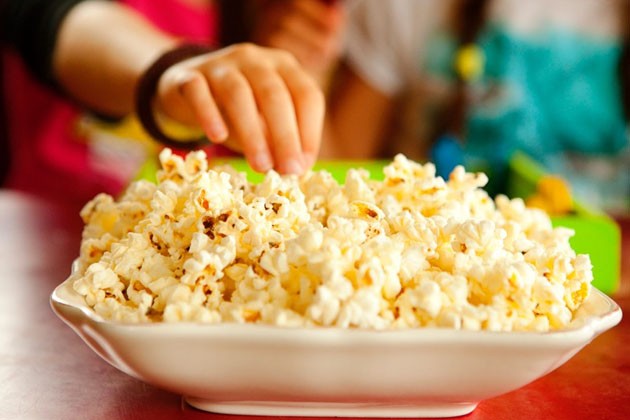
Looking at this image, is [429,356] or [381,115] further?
[381,115]

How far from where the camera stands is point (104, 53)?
1610 mm

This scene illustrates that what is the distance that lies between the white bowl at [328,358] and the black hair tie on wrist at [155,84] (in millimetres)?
617

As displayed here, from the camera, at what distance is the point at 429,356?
1.97 ft

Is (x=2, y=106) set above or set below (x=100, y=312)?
above

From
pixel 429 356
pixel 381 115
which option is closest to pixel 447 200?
pixel 429 356

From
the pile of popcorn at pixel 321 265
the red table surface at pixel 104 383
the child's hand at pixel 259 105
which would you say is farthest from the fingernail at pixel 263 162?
the red table surface at pixel 104 383

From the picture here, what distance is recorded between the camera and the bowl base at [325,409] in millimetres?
666

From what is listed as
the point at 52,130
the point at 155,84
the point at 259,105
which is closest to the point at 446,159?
the point at 155,84

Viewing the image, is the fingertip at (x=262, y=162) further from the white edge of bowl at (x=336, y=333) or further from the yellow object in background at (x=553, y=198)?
the yellow object in background at (x=553, y=198)

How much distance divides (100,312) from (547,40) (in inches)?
89.1

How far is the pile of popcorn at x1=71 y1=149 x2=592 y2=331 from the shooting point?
2.00ft

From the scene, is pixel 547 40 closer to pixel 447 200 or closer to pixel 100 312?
pixel 447 200

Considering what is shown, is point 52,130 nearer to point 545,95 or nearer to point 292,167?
point 545,95

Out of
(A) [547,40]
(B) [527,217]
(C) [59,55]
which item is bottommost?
(B) [527,217]
